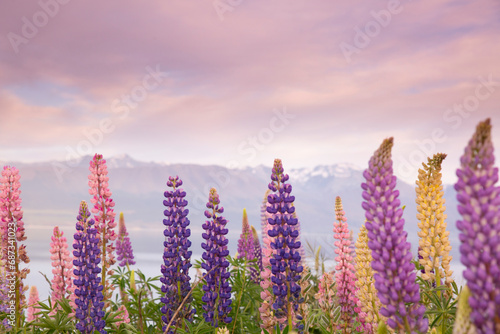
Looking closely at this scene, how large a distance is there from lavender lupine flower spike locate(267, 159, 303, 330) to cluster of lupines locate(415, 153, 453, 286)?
142 cm

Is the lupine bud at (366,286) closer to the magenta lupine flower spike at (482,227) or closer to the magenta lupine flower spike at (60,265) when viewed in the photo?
the magenta lupine flower spike at (482,227)

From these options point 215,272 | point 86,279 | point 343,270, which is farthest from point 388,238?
point 86,279

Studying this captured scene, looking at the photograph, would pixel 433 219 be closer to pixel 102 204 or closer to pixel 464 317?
pixel 464 317

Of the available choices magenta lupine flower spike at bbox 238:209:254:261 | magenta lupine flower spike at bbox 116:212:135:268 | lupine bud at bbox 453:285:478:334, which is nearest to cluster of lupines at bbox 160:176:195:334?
magenta lupine flower spike at bbox 238:209:254:261

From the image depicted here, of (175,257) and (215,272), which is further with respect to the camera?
(175,257)

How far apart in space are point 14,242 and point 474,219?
6418 mm

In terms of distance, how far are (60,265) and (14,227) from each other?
1010mm

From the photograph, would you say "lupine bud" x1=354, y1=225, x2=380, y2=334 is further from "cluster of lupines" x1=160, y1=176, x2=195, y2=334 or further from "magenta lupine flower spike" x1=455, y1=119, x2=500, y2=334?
"magenta lupine flower spike" x1=455, y1=119, x2=500, y2=334

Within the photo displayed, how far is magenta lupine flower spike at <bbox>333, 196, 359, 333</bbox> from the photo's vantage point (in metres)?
6.48

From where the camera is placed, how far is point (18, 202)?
7133mm

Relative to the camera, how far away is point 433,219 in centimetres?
523

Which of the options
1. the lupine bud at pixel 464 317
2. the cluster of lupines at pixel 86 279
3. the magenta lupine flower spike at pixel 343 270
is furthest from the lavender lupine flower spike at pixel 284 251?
the lupine bud at pixel 464 317

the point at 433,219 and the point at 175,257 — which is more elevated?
the point at 433,219

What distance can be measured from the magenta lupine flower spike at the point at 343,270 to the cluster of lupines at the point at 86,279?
10.4 feet
